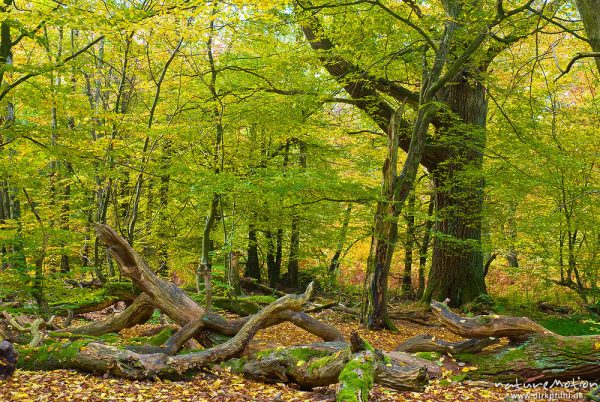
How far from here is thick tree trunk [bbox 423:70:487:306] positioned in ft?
37.6

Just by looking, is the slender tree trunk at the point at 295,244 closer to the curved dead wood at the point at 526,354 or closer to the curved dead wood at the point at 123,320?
the curved dead wood at the point at 123,320

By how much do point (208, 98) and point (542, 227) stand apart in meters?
7.40

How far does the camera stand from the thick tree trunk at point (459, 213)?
451 inches

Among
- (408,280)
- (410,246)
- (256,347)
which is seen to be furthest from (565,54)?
(256,347)

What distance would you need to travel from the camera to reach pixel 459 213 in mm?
11641

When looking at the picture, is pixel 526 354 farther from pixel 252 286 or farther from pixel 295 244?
pixel 252 286

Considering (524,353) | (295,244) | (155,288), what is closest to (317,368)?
(524,353)

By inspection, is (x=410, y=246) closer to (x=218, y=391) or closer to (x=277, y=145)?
(x=277, y=145)

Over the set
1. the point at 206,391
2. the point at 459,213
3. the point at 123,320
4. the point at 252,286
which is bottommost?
the point at 252,286

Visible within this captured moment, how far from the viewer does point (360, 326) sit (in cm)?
917

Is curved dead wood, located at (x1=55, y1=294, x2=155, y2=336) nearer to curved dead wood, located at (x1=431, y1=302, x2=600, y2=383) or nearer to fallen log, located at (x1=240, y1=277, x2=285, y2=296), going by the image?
curved dead wood, located at (x1=431, y1=302, x2=600, y2=383)

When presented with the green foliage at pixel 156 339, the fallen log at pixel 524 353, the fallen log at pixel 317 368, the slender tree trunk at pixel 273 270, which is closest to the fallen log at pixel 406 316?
the green foliage at pixel 156 339

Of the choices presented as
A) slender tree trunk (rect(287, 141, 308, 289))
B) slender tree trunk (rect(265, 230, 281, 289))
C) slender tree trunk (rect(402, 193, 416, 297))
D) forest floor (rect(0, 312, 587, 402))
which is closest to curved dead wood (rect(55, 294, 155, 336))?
forest floor (rect(0, 312, 587, 402))

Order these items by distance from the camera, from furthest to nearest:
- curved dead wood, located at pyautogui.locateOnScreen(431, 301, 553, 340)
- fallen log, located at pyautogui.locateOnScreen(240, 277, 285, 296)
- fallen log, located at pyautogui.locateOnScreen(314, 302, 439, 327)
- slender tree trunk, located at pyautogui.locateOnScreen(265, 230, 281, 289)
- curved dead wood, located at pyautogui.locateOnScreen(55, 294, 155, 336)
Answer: slender tree trunk, located at pyautogui.locateOnScreen(265, 230, 281, 289), fallen log, located at pyautogui.locateOnScreen(240, 277, 285, 296), fallen log, located at pyautogui.locateOnScreen(314, 302, 439, 327), curved dead wood, located at pyautogui.locateOnScreen(55, 294, 155, 336), curved dead wood, located at pyautogui.locateOnScreen(431, 301, 553, 340)
